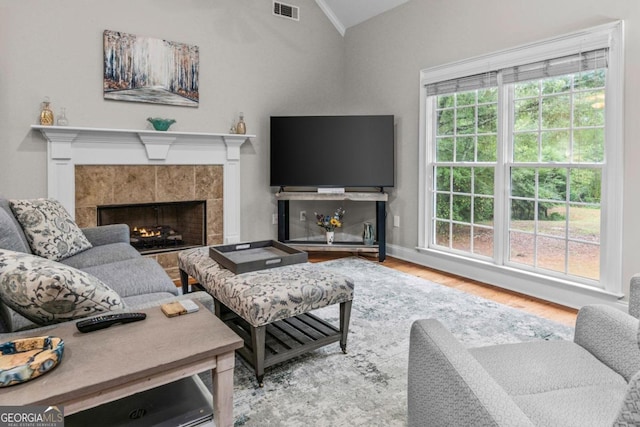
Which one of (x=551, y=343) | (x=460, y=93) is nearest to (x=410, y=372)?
(x=551, y=343)

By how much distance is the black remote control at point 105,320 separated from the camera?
1.25m

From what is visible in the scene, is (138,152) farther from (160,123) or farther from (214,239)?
(214,239)

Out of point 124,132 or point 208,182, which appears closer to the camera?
point 124,132

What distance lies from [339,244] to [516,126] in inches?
88.0

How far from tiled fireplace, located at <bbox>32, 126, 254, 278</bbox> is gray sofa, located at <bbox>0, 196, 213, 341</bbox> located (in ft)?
2.30

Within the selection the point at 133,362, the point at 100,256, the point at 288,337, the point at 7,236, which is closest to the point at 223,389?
the point at 133,362

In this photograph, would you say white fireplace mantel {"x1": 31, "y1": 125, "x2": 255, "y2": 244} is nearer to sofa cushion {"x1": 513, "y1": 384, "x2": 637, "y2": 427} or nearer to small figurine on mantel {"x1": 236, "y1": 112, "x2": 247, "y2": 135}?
small figurine on mantel {"x1": 236, "y1": 112, "x2": 247, "y2": 135}

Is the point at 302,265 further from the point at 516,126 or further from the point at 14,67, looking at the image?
the point at 14,67

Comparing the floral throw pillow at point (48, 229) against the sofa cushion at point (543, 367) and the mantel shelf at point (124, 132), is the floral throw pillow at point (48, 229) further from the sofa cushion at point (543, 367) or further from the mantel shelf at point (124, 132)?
the sofa cushion at point (543, 367)

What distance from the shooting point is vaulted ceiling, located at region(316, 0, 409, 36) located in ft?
15.8

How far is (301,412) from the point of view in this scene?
1822mm

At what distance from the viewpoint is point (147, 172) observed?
405 cm

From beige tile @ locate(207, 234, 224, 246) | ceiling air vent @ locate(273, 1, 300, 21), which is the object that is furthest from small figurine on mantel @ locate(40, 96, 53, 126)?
ceiling air vent @ locate(273, 1, 300, 21)

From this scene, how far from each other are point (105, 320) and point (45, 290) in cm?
19
